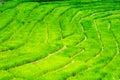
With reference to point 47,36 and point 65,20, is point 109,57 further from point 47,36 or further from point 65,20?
point 65,20

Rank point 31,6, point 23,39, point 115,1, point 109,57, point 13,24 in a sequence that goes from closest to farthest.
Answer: point 109,57
point 23,39
point 13,24
point 31,6
point 115,1

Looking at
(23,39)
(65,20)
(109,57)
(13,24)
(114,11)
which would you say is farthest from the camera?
(114,11)

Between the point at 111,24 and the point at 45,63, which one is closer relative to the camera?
the point at 45,63

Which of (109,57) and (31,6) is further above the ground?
(31,6)

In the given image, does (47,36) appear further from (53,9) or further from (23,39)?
(53,9)

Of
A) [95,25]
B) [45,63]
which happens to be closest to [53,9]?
[95,25]

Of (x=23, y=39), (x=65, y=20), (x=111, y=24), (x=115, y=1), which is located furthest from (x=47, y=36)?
(x=115, y=1)
